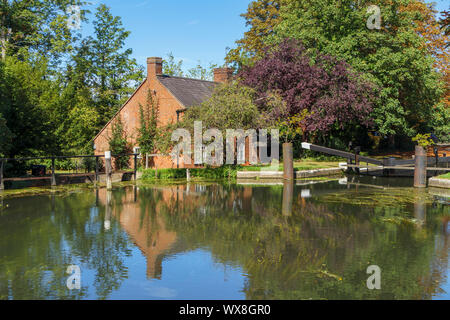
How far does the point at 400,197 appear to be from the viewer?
1747 cm

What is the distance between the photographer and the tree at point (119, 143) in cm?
3403

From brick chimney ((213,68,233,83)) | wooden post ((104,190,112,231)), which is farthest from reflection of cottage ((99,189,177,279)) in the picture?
brick chimney ((213,68,233,83))

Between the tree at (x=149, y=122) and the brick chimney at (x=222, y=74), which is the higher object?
the brick chimney at (x=222, y=74)

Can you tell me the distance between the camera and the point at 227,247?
9.77 metres

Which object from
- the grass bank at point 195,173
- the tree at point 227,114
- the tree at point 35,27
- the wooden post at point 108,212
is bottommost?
the wooden post at point 108,212

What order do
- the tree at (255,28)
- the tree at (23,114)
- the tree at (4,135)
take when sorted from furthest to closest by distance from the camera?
1. the tree at (255,28)
2. the tree at (23,114)
3. the tree at (4,135)

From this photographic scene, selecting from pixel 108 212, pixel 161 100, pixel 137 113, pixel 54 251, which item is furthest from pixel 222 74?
pixel 54 251

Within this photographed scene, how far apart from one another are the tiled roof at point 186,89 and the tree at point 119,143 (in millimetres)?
5190

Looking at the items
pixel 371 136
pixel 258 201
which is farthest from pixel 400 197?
pixel 371 136

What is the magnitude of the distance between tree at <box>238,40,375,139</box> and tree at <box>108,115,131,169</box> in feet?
35.5

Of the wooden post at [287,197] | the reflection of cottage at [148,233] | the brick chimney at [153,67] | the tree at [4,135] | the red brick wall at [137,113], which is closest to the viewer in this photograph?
the reflection of cottage at [148,233]

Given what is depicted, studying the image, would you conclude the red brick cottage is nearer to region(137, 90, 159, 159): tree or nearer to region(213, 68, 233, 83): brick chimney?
region(137, 90, 159, 159): tree

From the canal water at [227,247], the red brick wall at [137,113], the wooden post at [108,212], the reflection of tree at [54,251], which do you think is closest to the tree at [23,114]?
the wooden post at [108,212]

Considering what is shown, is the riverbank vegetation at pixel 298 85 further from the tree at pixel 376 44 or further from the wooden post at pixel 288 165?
the wooden post at pixel 288 165
